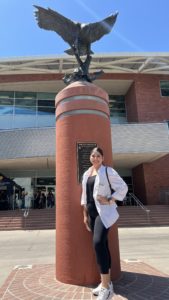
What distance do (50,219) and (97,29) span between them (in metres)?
13.3

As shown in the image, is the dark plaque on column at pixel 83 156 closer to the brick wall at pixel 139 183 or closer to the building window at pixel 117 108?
the brick wall at pixel 139 183

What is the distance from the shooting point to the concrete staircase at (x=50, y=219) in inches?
634

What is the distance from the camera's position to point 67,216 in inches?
180

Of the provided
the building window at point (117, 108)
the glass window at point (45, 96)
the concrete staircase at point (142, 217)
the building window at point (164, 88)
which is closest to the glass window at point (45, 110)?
the glass window at point (45, 96)

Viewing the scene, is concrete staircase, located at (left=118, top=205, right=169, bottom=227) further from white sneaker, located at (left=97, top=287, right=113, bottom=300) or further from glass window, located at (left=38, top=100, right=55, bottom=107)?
white sneaker, located at (left=97, top=287, right=113, bottom=300)

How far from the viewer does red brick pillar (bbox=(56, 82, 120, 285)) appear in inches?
170

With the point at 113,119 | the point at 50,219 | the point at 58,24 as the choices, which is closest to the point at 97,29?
the point at 58,24

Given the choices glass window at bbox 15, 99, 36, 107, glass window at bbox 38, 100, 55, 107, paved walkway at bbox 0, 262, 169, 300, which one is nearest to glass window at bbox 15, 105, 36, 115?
glass window at bbox 15, 99, 36, 107

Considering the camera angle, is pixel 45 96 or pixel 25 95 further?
pixel 45 96

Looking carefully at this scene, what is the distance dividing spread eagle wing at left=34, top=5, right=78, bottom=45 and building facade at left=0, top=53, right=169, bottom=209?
46.8 feet

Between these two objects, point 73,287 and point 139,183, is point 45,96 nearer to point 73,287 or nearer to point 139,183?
point 139,183

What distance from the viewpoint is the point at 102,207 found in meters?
3.75

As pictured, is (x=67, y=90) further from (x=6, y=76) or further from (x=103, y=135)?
(x=6, y=76)

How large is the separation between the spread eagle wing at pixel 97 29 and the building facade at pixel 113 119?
14.2 metres
